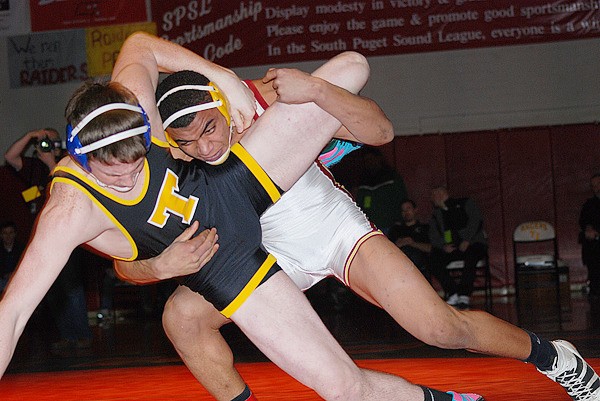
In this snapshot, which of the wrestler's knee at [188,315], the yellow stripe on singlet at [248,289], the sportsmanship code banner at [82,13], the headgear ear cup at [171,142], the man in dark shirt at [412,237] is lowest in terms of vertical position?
the man in dark shirt at [412,237]

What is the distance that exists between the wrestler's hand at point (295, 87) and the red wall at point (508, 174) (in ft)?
28.6

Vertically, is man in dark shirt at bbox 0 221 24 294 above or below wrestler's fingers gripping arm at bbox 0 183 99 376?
below

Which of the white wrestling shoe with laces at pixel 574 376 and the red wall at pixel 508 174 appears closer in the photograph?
the white wrestling shoe with laces at pixel 574 376

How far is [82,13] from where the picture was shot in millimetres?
12078

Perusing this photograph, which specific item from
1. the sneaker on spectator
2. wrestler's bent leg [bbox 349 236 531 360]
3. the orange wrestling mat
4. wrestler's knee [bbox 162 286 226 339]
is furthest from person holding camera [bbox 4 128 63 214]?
the sneaker on spectator

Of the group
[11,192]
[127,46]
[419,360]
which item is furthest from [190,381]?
[11,192]

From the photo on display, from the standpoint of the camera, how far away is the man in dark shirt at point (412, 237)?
1001cm

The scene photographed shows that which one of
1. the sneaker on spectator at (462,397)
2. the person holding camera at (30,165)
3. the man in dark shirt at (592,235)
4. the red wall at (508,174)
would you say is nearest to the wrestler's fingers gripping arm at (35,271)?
the sneaker on spectator at (462,397)

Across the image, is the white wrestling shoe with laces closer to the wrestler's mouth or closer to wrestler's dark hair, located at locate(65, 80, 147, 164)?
the wrestler's mouth

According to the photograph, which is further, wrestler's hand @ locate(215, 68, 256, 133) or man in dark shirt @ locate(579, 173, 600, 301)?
man in dark shirt @ locate(579, 173, 600, 301)

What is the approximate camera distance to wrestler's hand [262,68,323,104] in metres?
2.89

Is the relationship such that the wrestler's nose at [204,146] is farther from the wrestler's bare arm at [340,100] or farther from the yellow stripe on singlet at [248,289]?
the yellow stripe on singlet at [248,289]

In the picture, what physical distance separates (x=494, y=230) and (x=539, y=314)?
3.10m

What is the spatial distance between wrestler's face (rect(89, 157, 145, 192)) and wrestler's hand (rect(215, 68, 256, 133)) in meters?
0.70
